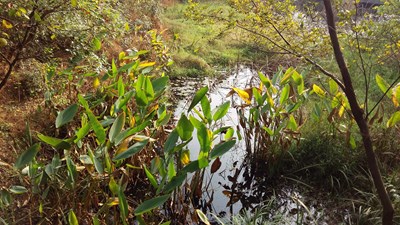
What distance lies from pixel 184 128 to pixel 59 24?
51.0 inches

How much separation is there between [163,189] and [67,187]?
51cm

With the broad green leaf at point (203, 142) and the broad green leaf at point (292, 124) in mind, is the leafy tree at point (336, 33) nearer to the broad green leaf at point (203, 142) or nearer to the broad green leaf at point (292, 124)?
the broad green leaf at point (292, 124)

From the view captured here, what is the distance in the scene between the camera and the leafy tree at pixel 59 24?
2.29 metres

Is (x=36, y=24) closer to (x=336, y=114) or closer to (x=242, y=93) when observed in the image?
(x=242, y=93)

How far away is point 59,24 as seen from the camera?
255 centimetres

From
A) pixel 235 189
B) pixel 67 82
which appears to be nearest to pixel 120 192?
pixel 235 189

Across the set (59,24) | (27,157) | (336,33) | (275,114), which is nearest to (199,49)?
(275,114)

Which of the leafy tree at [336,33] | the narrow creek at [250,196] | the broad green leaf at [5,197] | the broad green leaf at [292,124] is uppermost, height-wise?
the leafy tree at [336,33]

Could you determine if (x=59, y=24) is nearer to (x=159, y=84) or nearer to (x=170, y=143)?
(x=159, y=84)

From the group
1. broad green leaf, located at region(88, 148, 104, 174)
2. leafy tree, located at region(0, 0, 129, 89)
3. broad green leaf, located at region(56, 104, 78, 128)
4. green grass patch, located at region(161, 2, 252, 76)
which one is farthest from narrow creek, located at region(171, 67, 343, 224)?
green grass patch, located at region(161, 2, 252, 76)

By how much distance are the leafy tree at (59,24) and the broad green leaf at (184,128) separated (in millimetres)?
933

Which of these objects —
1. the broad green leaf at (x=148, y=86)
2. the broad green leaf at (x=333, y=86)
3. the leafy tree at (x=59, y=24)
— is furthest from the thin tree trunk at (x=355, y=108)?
the leafy tree at (x=59, y=24)

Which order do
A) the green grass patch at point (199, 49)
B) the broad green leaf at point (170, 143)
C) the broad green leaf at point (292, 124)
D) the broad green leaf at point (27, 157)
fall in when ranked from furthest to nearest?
the green grass patch at point (199, 49), the broad green leaf at point (292, 124), the broad green leaf at point (170, 143), the broad green leaf at point (27, 157)

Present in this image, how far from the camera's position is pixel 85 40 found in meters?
2.67
